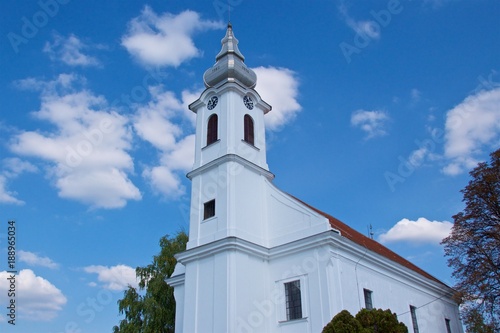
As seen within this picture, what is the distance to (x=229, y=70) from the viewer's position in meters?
24.1

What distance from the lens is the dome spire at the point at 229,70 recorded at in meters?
24.1

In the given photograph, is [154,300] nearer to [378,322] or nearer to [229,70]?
[229,70]

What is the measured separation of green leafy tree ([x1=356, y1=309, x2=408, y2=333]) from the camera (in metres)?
12.9

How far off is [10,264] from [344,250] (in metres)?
12.5

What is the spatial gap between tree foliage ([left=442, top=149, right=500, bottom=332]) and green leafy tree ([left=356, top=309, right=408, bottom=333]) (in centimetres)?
1161

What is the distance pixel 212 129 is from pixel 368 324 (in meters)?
13.1

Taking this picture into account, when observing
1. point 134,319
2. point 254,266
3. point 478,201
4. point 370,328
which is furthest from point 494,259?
point 134,319

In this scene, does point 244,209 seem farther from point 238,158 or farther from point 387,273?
point 387,273

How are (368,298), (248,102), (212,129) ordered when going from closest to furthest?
(368,298) → (212,129) → (248,102)

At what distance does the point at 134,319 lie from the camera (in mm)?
27719

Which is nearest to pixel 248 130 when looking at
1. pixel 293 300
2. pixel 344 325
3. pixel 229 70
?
pixel 229 70

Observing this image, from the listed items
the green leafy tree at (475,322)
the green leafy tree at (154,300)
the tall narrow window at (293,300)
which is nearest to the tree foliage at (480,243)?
the green leafy tree at (475,322)

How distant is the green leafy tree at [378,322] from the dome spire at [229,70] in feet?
45.5

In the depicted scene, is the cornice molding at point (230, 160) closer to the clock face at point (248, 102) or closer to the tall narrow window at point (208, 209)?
the tall narrow window at point (208, 209)
